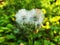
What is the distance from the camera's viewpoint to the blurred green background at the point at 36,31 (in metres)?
2.69

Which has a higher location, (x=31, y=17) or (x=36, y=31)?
(x=31, y=17)

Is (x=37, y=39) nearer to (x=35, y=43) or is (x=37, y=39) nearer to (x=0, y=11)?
(x=35, y=43)

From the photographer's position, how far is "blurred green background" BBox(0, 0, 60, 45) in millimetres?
2688

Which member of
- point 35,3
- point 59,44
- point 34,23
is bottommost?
point 59,44

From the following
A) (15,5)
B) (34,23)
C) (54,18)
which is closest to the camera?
(34,23)

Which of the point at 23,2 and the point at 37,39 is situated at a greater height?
the point at 23,2

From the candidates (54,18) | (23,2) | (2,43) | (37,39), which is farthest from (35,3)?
(2,43)

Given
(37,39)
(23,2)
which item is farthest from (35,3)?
(37,39)

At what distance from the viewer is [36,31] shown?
8.94 feet

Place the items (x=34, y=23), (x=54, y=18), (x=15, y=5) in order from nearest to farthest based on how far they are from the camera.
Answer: (x=34, y=23), (x=54, y=18), (x=15, y=5)

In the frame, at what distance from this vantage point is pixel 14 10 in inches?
119

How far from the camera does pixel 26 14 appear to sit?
104 inches

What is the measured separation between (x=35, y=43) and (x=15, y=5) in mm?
755

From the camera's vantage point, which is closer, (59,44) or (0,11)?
(59,44)
